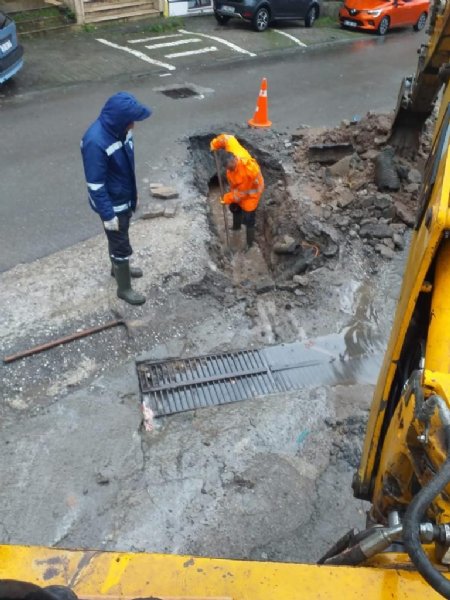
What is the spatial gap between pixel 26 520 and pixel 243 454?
162 cm

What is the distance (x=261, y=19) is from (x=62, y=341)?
14359 mm

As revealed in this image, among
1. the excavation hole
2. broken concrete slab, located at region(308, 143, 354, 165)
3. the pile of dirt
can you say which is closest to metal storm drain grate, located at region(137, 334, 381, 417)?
the excavation hole

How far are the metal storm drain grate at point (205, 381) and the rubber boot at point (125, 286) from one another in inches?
33.0

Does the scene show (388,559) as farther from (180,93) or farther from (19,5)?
(19,5)

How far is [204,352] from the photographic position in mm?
5383

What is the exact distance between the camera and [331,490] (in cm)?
421

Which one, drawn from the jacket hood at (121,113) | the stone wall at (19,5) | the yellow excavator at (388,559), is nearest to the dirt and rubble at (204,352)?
the jacket hood at (121,113)

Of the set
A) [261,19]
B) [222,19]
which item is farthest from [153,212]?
[222,19]

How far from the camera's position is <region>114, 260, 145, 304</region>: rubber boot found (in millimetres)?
5668

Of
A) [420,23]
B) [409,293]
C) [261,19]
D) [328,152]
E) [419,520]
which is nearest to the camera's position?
[419,520]

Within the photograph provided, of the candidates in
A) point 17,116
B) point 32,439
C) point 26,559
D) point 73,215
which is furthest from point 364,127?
point 26,559

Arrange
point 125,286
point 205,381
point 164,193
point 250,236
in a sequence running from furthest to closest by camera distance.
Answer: point 250,236 → point 164,193 → point 125,286 → point 205,381

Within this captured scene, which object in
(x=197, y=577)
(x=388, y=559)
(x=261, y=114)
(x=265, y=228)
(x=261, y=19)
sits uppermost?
(x=197, y=577)

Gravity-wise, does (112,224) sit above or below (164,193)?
above
